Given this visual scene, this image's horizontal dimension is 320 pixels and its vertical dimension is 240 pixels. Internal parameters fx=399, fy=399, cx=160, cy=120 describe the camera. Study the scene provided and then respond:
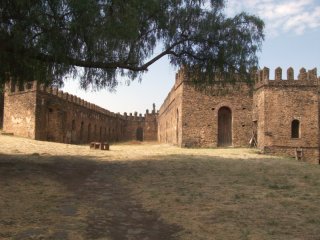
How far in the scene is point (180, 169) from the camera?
1276 centimetres

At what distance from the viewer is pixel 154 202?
26.2 ft

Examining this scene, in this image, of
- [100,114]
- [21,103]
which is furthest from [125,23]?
[100,114]

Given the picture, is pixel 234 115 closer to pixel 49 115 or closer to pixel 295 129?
pixel 295 129

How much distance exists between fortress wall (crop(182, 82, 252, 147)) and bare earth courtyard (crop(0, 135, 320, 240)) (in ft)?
37.5

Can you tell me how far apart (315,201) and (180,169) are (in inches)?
213

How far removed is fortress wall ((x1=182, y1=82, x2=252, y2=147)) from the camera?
24.5 metres

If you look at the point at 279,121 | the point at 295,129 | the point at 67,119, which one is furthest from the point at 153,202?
the point at 67,119

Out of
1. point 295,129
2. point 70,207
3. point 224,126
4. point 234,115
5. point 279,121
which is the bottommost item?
point 70,207

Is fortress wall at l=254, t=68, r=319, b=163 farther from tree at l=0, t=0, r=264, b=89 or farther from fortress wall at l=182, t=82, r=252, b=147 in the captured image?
tree at l=0, t=0, r=264, b=89

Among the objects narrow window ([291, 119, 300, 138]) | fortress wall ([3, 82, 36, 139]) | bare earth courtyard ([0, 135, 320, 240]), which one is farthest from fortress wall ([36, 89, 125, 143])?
narrow window ([291, 119, 300, 138])

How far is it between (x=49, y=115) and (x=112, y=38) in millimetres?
18201

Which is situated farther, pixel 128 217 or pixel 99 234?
pixel 128 217

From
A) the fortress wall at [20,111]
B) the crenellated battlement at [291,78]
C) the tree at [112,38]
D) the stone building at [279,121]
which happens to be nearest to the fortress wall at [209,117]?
the stone building at [279,121]

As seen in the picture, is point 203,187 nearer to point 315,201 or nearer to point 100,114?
point 315,201
